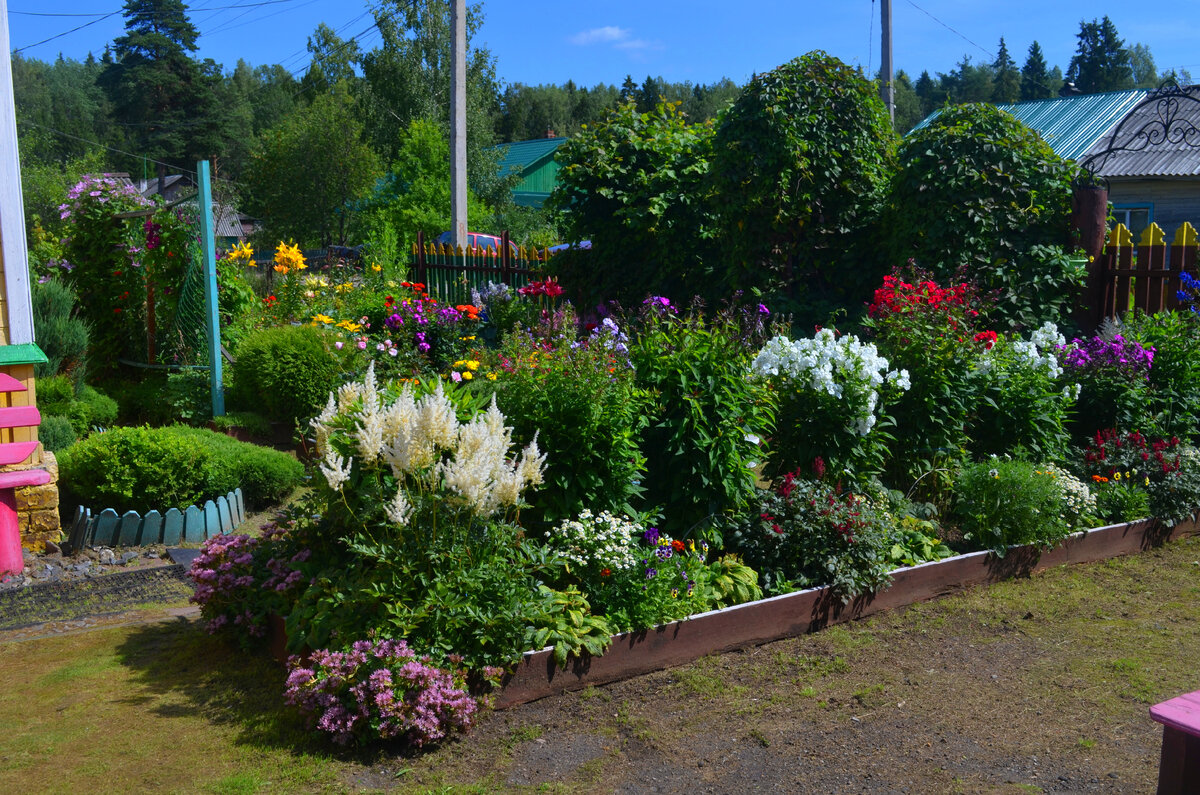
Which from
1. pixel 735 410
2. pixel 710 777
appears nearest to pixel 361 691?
pixel 710 777

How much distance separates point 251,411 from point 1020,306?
7.06m

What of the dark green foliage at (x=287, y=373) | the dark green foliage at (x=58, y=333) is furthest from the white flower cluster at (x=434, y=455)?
the dark green foliage at (x=58, y=333)

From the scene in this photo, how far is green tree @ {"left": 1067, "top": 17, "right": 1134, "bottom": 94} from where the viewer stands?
6025cm

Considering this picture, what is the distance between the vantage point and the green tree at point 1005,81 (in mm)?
68250

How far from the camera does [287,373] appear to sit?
7945mm

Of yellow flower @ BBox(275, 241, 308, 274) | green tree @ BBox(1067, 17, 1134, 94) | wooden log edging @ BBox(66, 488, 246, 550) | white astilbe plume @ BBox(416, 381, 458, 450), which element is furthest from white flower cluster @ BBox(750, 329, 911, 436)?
green tree @ BBox(1067, 17, 1134, 94)

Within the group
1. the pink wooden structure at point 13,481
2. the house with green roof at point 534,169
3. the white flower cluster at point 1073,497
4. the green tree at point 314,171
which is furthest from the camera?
the house with green roof at point 534,169

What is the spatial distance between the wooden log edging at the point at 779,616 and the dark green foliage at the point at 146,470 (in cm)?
343

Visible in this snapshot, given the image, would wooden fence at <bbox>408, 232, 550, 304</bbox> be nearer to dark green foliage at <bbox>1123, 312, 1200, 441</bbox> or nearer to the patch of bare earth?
dark green foliage at <bbox>1123, 312, 1200, 441</bbox>

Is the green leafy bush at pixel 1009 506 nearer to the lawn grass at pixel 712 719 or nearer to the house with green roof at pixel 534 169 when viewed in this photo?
the lawn grass at pixel 712 719

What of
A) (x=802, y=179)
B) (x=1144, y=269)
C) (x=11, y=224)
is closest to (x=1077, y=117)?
(x=1144, y=269)

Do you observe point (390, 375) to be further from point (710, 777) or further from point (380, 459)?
point (710, 777)

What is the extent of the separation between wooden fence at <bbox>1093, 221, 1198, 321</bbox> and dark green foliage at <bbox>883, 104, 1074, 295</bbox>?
51 centimetres

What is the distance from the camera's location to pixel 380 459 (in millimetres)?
4027
